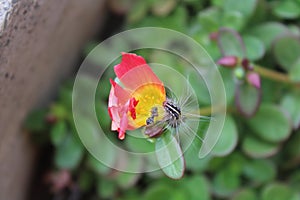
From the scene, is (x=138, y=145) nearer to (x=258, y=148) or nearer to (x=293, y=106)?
(x=258, y=148)

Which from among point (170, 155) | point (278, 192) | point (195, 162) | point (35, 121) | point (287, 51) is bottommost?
point (278, 192)

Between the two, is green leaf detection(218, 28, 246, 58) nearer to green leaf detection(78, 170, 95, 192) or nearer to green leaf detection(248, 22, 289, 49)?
green leaf detection(248, 22, 289, 49)

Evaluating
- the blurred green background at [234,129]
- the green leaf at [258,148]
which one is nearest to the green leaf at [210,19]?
the blurred green background at [234,129]

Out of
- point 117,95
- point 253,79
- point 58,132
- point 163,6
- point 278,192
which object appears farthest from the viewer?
point 163,6

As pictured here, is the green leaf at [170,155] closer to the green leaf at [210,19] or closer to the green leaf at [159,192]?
the green leaf at [159,192]

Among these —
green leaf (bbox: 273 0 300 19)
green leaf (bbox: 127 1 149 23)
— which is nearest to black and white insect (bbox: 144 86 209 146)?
green leaf (bbox: 273 0 300 19)

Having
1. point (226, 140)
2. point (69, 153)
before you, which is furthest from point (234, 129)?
point (69, 153)
